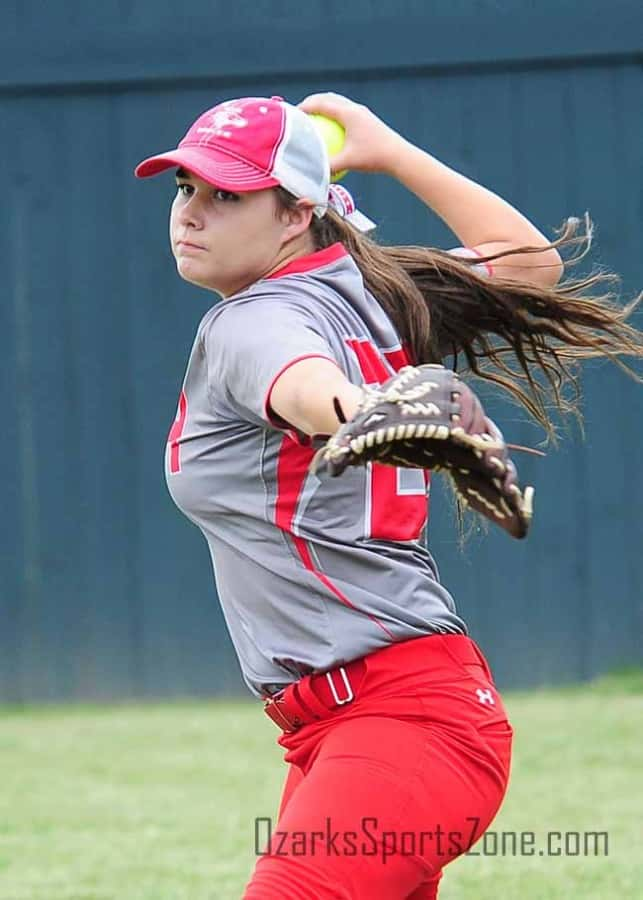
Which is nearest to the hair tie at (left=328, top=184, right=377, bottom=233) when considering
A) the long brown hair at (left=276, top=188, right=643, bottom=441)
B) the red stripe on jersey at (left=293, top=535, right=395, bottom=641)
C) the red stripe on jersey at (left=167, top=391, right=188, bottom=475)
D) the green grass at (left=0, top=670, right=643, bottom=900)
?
the long brown hair at (left=276, top=188, right=643, bottom=441)

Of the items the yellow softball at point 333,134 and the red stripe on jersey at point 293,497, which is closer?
the red stripe on jersey at point 293,497

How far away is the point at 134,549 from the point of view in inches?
295

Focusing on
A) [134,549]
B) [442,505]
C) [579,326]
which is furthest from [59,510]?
[579,326]

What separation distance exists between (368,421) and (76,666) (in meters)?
5.60

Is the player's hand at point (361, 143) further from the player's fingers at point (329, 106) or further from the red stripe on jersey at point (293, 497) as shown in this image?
the red stripe on jersey at point (293, 497)

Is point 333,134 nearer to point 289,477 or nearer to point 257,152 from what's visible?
point 257,152

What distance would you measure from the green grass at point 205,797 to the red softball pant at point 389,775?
197 cm

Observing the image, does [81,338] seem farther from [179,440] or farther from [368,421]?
[368,421]

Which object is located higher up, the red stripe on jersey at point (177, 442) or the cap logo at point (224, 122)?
the cap logo at point (224, 122)

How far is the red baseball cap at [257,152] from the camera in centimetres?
263

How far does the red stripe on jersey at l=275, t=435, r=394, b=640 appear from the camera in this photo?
256 cm

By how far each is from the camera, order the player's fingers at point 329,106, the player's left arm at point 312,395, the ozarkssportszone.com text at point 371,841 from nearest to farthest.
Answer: the player's left arm at point 312,395 < the ozarkssportszone.com text at point 371,841 < the player's fingers at point 329,106

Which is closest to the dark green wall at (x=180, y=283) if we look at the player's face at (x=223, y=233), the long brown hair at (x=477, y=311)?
the long brown hair at (x=477, y=311)

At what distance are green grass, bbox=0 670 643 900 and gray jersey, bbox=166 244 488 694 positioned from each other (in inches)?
80.3
